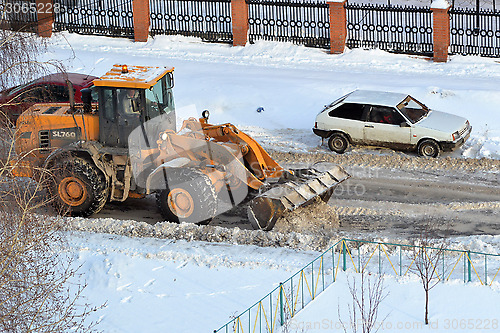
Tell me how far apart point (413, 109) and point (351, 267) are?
255 inches

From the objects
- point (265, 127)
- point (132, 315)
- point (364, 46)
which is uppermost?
point (364, 46)

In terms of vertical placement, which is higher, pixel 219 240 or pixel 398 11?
pixel 398 11

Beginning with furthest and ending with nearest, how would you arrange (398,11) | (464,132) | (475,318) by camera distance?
(398,11), (464,132), (475,318)

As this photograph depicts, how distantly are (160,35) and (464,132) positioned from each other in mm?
12358

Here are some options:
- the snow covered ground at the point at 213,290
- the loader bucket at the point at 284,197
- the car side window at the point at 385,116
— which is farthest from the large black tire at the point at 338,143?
the snow covered ground at the point at 213,290

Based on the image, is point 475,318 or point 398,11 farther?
point 398,11

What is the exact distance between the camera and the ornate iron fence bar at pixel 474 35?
24670 mm

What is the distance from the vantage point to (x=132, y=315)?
1313 cm

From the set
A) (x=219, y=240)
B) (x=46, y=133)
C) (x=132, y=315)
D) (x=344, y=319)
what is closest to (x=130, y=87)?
(x=46, y=133)

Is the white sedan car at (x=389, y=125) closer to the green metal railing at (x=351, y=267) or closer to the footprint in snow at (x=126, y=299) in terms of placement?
the green metal railing at (x=351, y=267)

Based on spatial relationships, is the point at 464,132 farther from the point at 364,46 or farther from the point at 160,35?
the point at 160,35

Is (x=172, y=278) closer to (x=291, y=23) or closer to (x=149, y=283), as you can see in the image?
(x=149, y=283)

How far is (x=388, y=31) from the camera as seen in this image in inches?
1008

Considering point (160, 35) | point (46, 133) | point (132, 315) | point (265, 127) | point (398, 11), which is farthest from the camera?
point (160, 35)
